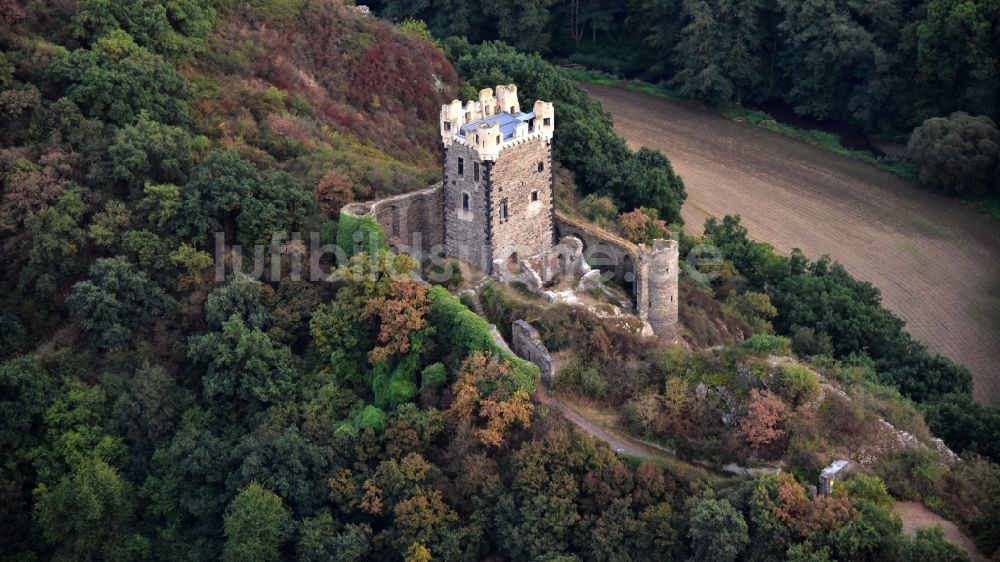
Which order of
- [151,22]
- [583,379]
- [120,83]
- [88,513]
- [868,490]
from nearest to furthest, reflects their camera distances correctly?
[868,490] → [583,379] → [88,513] → [120,83] → [151,22]

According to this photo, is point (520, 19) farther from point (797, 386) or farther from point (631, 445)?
point (797, 386)

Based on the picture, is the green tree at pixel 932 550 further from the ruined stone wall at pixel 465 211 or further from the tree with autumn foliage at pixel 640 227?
the tree with autumn foliage at pixel 640 227

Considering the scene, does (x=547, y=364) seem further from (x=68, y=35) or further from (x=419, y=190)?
(x=68, y=35)

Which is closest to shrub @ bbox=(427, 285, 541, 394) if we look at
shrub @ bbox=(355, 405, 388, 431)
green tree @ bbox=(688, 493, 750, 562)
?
shrub @ bbox=(355, 405, 388, 431)

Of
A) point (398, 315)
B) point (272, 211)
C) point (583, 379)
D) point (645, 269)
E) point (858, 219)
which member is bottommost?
point (858, 219)

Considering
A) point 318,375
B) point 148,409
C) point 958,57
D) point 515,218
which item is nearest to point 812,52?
point 958,57

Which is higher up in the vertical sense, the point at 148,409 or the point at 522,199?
the point at 522,199
